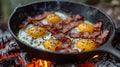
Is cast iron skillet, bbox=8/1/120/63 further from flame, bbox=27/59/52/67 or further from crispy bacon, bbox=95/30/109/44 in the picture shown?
flame, bbox=27/59/52/67

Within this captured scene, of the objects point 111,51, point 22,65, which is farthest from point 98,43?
point 22,65

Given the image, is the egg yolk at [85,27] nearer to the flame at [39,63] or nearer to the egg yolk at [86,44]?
the egg yolk at [86,44]

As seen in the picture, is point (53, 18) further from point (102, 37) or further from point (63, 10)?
point (102, 37)

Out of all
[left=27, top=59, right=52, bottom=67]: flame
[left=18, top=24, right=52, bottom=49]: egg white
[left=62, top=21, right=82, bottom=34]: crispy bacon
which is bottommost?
[left=27, top=59, right=52, bottom=67]: flame

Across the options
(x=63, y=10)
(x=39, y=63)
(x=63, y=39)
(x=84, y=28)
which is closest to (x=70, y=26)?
(x=84, y=28)

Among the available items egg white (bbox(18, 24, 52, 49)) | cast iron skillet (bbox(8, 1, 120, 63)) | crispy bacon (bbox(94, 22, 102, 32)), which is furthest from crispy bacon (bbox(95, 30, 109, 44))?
egg white (bbox(18, 24, 52, 49))

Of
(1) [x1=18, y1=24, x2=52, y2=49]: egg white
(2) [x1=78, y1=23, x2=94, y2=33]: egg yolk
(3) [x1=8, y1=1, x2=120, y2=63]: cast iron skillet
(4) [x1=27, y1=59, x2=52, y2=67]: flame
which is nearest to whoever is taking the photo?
(3) [x1=8, y1=1, x2=120, y2=63]: cast iron skillet

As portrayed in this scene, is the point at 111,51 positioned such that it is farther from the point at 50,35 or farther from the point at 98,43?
the point at 50,35
